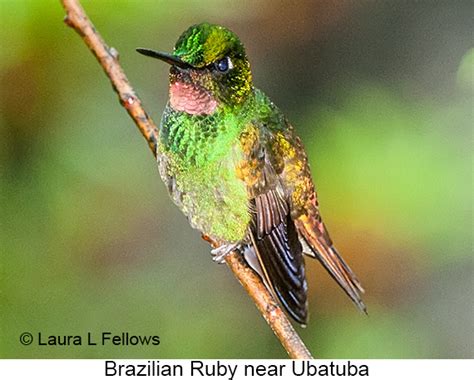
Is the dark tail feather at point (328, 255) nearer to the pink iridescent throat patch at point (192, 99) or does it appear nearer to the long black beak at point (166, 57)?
the pink iridescent throat patch at point (192, 99)

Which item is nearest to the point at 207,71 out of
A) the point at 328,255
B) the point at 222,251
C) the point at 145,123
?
the point at 145,123

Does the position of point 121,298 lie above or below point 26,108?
below

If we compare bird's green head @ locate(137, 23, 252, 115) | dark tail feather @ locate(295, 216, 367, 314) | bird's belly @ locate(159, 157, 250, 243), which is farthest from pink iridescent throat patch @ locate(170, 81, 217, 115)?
dark tail feather @ locate(295, 216, 367, 314)

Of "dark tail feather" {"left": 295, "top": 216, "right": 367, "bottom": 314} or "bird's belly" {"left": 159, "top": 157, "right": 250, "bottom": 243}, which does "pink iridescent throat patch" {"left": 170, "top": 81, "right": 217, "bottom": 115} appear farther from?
"dark tail feather" {"left": 295, "top": 216, "right": 367, "bottom": 314}

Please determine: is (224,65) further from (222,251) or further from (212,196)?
(222,251)

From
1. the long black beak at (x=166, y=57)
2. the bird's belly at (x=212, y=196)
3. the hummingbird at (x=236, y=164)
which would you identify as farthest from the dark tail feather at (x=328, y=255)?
the long black beak at (x=166, y=57)
